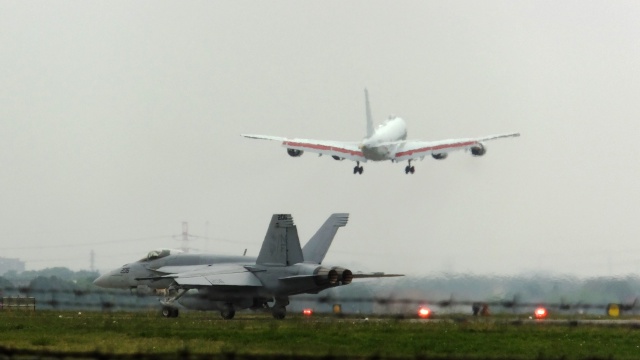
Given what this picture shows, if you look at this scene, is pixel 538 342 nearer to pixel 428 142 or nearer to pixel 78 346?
pixel 78 346

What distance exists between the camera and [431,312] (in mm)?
47000

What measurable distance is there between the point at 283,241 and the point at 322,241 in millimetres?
3615

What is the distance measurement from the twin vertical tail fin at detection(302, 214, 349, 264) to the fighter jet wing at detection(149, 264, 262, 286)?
3.23 m

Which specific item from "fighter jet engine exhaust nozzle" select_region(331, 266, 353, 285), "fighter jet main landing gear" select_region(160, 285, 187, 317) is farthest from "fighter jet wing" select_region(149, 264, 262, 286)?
"fighter jet engine exhaust nozzle" select_region(331, 266, 353, 285)

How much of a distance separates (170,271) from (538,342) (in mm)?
23235

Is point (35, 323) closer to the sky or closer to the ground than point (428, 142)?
closer to the ground

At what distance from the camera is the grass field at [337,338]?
2762 cm

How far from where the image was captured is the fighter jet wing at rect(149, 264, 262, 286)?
45.5m

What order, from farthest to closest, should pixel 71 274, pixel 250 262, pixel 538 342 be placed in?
pixel 71 274 < pixel 250 262 < pixel 538 342

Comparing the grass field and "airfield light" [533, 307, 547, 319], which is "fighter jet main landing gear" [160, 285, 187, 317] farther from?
"airfield light" [533, 307, 547, 319]

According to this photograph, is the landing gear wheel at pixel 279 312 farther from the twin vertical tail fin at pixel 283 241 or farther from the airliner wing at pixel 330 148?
the airliner wing at pixel 330 148

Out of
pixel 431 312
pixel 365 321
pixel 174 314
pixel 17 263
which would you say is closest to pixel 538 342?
pixel 365 321

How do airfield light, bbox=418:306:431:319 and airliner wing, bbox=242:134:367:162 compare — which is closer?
airfield light, bbox=418:306:431:319

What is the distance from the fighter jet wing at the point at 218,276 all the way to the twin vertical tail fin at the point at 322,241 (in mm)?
3232
